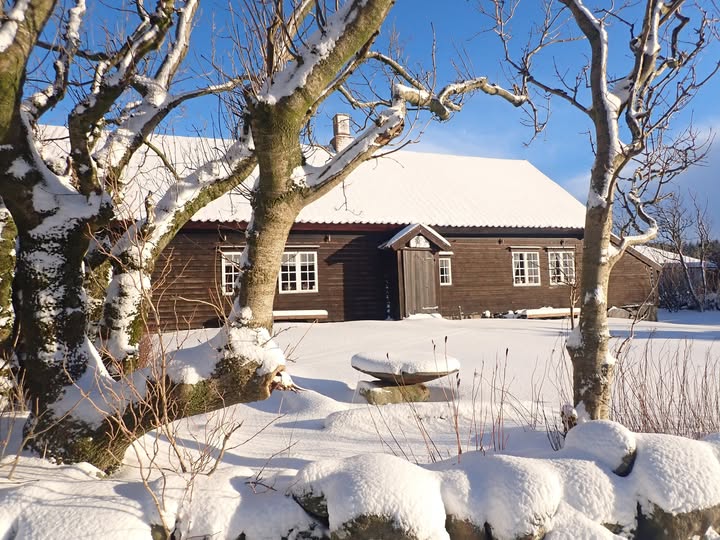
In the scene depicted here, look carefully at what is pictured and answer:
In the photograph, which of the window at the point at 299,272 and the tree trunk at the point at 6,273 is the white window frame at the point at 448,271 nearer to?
the window at the point at 299,272

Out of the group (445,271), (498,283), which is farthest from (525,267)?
(445,271)

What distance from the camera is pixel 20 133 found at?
347 cm

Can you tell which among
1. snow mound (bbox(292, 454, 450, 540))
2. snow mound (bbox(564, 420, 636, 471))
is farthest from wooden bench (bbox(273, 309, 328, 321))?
snow mound (bbox(292, 454, 450, 540))

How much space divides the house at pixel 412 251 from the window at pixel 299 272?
3 cm

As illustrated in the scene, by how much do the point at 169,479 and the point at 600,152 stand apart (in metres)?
3.81

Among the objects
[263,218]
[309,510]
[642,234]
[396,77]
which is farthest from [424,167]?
[309,510]

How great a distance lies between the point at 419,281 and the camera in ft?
51.9

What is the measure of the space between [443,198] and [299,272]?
636 cm

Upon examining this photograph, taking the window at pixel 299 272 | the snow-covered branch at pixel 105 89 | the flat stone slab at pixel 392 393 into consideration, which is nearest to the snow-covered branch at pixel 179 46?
the snow-covered branch at pixel 105 89

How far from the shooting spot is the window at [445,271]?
17.1m

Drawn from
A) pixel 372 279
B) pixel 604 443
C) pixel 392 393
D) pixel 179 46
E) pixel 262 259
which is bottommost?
pixel 392 393

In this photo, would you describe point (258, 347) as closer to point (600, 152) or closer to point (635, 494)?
point (635, 494)

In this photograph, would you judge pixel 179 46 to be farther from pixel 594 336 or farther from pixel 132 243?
pixel 594 336

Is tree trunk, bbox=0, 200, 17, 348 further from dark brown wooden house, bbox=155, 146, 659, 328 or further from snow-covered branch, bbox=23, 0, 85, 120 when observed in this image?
dark brown wooden house, bbox=155, 146, 659, 328
